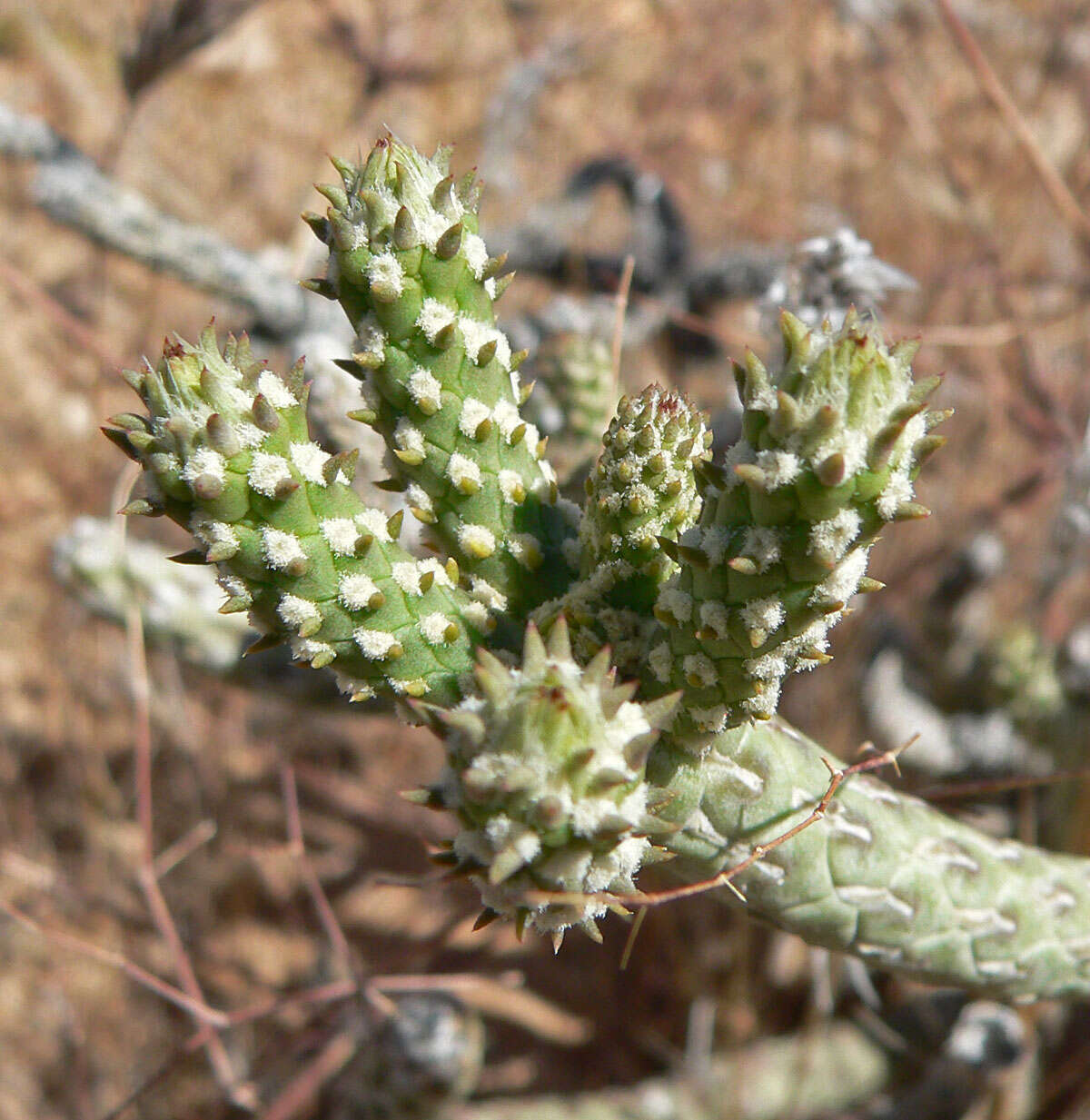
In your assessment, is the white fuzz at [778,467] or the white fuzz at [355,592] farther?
the white fuzz at [355,592]

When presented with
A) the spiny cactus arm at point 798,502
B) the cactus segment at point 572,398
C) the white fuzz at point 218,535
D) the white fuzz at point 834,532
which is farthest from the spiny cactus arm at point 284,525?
the cactus segment at point 572,398

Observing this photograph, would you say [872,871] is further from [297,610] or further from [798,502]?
[297,610]

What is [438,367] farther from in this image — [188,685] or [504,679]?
[188,685]

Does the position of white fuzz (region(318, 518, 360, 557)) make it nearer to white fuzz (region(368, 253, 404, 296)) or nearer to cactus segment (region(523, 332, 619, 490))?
white fuzz (region(368, 253, 404, 296))

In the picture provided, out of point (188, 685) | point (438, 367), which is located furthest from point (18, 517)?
point (438, 367)

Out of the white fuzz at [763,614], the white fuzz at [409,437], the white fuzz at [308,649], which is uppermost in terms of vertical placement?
the white fuzz at [409,437]

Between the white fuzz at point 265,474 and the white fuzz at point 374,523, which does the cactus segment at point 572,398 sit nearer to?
the white fuzz at point 374,523

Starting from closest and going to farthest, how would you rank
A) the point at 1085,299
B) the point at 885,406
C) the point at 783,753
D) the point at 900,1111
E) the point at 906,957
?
the point at 885,406 < the point at 783,753 < the point at 906,957 < the point at 900,1111 < the point at 1085,299

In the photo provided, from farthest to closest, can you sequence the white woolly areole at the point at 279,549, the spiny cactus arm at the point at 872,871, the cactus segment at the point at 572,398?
the cactus segment at the point at 572,398
the spiny cactus arm at the point at 872,871
the white woolly areole at the point at 279,549
